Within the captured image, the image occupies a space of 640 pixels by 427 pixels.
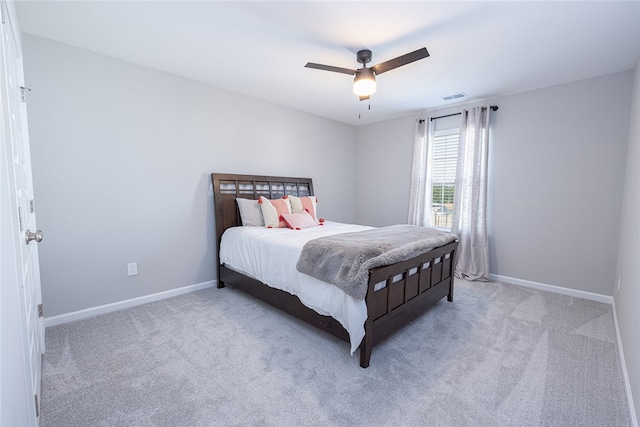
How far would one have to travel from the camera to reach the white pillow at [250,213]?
11.1 ft

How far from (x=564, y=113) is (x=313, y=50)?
2.97 meters

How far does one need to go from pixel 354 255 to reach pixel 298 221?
156cm

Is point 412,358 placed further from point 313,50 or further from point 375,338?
point 313,50

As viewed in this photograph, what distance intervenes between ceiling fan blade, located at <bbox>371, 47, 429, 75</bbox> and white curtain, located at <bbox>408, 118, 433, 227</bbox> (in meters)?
2.20

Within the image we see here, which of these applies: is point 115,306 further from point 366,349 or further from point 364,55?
point 364,55

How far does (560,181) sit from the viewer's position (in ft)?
10.6

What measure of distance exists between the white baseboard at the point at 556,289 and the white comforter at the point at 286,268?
2.12 metres

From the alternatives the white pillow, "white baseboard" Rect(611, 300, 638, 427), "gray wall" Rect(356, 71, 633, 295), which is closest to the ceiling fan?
the white pillow

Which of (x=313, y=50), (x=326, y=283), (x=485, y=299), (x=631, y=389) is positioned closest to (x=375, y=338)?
(x=326, y=283)

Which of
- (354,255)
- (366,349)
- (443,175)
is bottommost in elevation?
(366,349)

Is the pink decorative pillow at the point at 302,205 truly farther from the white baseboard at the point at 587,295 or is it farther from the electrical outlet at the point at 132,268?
the white baseboard at the point at 587,295

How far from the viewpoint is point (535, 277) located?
3451 millimetres

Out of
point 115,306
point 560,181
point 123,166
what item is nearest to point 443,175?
point 560,181

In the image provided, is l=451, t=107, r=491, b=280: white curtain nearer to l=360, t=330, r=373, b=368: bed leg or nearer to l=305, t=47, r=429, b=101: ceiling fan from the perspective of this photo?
l=305, t=47, r=429, b=101: ceiling fan
